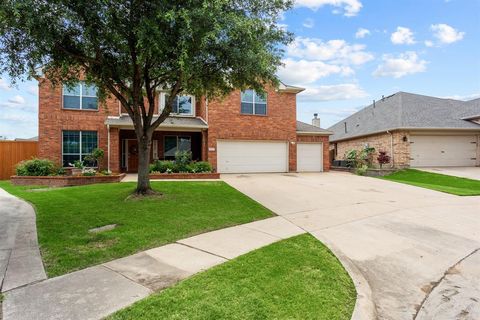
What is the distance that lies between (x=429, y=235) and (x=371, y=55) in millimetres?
15655

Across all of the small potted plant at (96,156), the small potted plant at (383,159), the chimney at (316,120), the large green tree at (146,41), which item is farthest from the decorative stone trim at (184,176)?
the chimney at (316,120)

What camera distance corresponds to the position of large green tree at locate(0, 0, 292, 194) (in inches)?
280

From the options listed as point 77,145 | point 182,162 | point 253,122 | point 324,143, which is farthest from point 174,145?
point 324,143

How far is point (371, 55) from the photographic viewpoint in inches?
763

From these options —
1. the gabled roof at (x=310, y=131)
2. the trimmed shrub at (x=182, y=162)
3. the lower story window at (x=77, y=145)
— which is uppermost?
the gabled roof at (x=310, y=131)

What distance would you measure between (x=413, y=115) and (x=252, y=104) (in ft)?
38.0

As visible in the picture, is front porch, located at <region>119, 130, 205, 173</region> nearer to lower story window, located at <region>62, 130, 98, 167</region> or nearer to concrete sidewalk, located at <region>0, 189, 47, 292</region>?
lower story window, located at <region>62, 130, 98, 167</region>

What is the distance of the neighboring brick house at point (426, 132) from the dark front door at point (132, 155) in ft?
55.3

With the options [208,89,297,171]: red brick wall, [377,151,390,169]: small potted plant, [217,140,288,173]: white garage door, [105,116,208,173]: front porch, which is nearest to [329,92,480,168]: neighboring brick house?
[377,151,390,169]: small potted plant

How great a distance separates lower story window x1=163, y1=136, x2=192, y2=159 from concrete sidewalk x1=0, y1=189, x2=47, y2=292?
11.7 meters

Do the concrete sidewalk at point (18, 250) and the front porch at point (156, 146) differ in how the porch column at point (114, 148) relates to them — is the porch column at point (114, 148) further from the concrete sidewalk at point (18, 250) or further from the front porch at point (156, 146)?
the concrete sidewalk at point (18, 250)

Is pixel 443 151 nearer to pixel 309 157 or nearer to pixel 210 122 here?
pixel 309 157

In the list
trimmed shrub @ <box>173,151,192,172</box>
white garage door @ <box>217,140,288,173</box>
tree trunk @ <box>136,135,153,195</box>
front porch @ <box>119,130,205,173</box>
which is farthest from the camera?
front porch @ <box>119,130,205,173</box>

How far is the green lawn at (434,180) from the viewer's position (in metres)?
15.0
